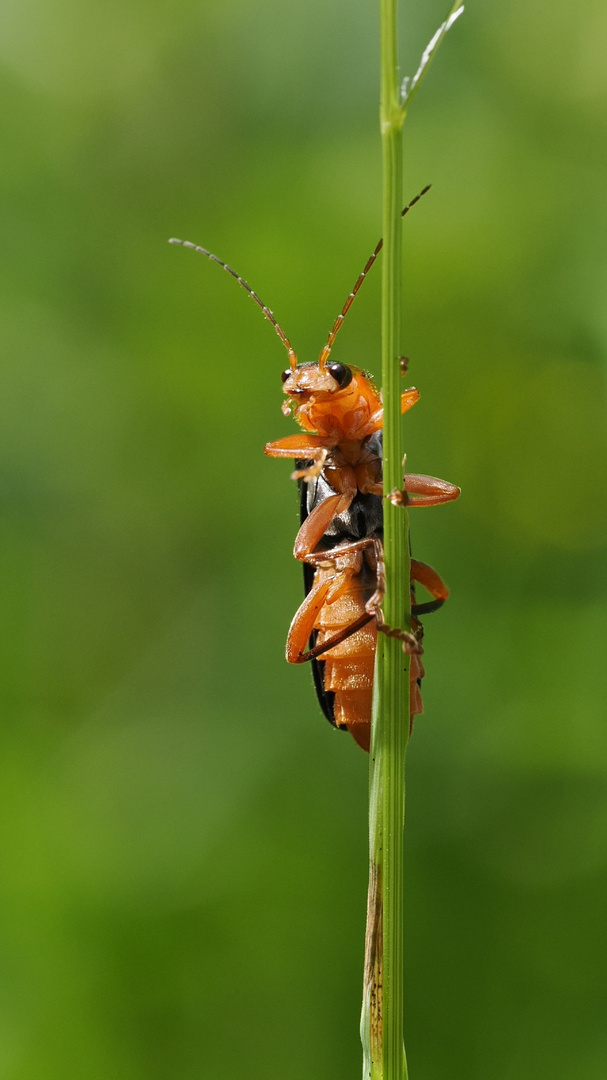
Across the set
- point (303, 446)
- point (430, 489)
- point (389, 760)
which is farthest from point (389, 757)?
point (303, 446)

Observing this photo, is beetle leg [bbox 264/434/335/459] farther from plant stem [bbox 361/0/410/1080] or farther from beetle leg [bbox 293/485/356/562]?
plant stem [bbox 361/0/410/1080]

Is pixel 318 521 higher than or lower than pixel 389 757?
higher

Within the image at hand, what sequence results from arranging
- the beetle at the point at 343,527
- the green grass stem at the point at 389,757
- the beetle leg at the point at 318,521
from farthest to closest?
1. the beetle leg at the point at 318,521
2. the beetle at the point at 343,527
3. the green grass stem at the point at 389,757

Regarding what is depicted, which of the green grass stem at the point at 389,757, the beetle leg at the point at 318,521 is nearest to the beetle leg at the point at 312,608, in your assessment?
the beetle leg at the point at 318,521

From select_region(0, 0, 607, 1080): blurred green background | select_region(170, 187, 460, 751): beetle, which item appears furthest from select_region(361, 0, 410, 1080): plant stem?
select_region(0, 0, 607, 1080): blurred green background

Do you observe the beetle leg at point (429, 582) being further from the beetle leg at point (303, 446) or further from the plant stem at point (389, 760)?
the plant stem at point (389, 760)

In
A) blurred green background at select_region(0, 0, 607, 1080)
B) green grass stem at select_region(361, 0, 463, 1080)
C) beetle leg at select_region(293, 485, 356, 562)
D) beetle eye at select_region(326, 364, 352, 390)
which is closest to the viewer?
green grass stem at select_region(361, 0, 463, 1080)

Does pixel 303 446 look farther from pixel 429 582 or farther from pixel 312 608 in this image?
pixel 429 582
